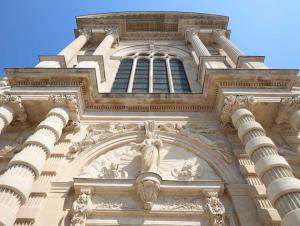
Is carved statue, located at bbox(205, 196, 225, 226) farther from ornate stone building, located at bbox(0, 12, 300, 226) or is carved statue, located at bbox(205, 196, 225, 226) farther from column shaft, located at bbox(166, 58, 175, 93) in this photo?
column shaft, located at bbox(166, 58, 175, 93)

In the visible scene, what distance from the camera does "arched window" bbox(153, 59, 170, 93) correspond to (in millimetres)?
16922

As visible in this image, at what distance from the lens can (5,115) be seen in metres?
10.6

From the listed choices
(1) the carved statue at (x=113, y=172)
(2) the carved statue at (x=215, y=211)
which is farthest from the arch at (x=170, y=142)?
(2) the carved statue at (x=215, y=211)

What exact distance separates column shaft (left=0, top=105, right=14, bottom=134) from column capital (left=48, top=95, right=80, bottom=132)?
1.50 m

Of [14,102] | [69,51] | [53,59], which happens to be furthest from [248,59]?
[14,102]

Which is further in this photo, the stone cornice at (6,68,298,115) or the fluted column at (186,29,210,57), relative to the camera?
the fluted column at (186,29,210,57)

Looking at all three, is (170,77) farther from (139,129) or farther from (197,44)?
(139,129)

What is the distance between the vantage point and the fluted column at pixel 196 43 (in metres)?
18.6

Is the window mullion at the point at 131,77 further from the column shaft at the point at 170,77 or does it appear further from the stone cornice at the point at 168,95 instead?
the stone cornice at the point at 168,95

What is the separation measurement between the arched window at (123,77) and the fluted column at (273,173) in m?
8.43

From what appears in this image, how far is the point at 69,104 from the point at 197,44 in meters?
12.0

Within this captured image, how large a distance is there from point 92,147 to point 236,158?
17.6 ft

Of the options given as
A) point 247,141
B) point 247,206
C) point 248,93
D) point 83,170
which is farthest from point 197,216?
point 248,93

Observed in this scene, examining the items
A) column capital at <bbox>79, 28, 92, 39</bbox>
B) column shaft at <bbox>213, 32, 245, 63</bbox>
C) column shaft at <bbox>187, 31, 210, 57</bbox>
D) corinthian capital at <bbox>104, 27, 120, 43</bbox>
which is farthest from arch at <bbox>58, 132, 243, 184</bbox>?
column capital at <bbox>79, 28, 92, 39</bbox>
